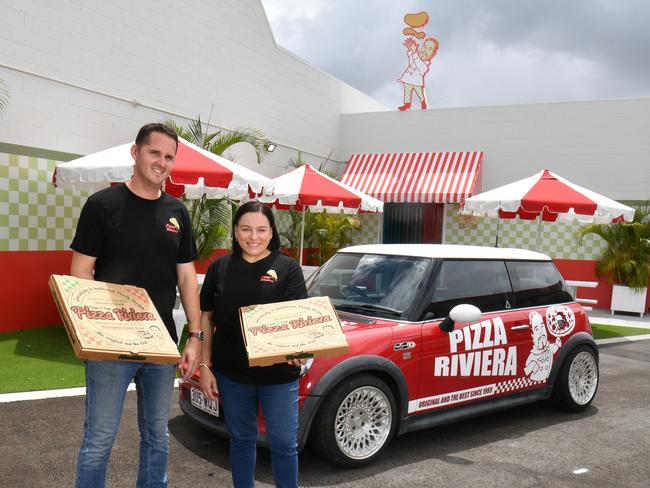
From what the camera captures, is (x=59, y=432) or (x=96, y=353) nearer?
(x=96, y=353)

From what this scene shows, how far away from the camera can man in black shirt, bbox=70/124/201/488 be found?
260cm

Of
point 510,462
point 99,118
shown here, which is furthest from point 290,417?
point 99,118

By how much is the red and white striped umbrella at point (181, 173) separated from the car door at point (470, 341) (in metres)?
3.43

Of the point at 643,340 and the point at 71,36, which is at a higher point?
the point at 71,36

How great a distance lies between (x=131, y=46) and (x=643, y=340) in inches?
407

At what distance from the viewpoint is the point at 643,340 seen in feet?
34.7

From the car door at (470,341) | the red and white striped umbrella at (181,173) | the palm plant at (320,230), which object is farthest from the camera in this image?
the palm plant at (320,230)

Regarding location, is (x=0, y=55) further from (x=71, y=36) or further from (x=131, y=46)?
(x=131, y=46)

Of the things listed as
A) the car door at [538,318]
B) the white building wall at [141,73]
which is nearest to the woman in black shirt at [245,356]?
the car door at [538,318]

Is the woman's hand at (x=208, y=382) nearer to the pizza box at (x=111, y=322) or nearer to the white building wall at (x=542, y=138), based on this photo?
the pizza box at (x=111, y=322)

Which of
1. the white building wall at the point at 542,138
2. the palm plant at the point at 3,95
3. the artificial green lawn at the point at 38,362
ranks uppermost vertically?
the white building wall at the point at 542,138

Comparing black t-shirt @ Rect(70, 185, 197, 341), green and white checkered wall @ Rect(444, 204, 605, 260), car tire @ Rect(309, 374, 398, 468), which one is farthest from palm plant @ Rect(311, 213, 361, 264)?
black t-shirt @ Rect(70, 185, 197, 341)

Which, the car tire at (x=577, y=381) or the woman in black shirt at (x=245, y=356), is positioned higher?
the woman in black shirt at (x=245, y=356)

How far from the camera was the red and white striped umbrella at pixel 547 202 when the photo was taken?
9508mm
